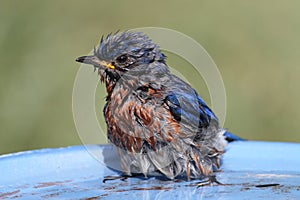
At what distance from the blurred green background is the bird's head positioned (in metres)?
3.11

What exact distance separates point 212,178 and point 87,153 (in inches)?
33.6

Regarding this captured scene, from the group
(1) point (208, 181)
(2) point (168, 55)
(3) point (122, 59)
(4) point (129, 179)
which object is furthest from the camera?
(2) point (168, 55)

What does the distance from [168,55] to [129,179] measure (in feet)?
14.9

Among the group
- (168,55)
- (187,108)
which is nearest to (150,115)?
(187,108)

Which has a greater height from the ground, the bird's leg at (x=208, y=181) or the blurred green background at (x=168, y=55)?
the blurred green background at (x=168, y=55)

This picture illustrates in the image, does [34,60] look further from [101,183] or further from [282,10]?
[101,183]

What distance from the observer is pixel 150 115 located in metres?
5.42

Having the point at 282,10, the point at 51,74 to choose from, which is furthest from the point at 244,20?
A: the point at 51,74

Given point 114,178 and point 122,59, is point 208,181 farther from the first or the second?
point 122,59

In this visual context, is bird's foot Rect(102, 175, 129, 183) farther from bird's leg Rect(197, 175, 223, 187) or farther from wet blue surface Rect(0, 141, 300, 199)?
bird's leg Rect(197, 175, 223, 187)

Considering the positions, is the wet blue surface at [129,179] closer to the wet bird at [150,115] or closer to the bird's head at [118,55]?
the wet bird at [150,115]

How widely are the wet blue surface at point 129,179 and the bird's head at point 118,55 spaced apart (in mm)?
571

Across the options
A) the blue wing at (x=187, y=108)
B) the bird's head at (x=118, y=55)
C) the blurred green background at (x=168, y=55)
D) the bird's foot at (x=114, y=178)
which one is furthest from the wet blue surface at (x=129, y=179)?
the blurred green background at (x=168, y=55)

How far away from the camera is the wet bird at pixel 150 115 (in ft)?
17.8
